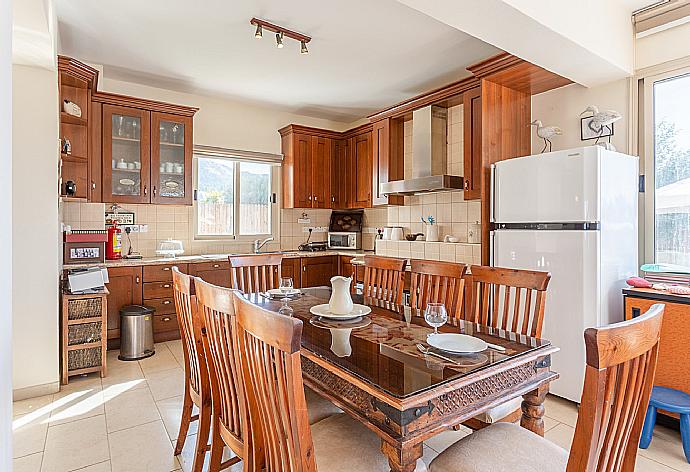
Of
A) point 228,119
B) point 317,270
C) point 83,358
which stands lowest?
point 83,358

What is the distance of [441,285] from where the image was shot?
8.25 feet

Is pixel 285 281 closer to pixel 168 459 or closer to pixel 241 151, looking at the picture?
A: pixel 168 459

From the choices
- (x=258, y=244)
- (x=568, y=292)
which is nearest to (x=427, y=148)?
(x=568, y=292)

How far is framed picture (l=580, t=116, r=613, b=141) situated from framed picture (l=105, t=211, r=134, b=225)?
4.50m

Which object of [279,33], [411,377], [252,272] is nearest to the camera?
[411,377]

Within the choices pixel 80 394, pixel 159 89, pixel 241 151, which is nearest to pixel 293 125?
pixel 241 151

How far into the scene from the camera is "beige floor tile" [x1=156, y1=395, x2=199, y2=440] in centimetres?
240

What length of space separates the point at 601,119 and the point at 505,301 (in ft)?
5.94

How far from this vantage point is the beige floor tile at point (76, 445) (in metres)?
2.07

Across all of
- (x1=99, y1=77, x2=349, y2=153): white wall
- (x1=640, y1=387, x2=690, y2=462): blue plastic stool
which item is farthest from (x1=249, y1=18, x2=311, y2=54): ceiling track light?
(x1=640, y1=387, x2=690, y2=462): blue plastic stool

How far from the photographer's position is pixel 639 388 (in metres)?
1.02

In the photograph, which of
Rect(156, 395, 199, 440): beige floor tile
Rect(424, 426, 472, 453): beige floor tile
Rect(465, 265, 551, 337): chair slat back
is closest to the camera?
Rect(465, 265, 551, 337): chair slat back

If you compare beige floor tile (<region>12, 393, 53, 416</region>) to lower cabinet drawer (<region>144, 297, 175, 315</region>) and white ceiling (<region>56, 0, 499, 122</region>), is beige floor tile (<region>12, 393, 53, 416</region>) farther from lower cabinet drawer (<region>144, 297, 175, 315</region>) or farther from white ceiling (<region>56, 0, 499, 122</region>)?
white ceiling (<region>56, 0, 499, 122</region>)

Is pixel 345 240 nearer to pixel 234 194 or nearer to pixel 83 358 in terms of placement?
pixel 234 194
